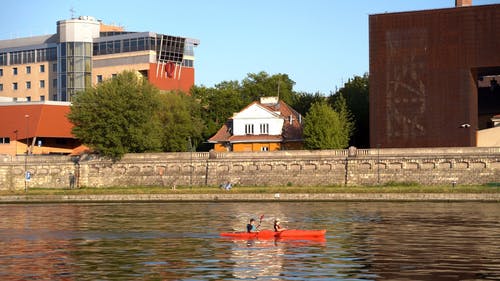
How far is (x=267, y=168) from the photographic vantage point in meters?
105

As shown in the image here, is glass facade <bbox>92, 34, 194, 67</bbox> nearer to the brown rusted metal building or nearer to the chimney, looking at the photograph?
the brown rusted metal building

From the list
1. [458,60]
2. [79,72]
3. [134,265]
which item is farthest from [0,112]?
[134,265]

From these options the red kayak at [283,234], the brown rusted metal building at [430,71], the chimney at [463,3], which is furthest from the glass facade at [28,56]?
the red kayak at [283,234]

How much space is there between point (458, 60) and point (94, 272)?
220ft

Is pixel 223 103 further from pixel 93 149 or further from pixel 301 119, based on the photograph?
pixel 93 149

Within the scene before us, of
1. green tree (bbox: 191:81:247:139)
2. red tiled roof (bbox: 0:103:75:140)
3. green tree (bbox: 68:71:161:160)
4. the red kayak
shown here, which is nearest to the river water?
the red kayak

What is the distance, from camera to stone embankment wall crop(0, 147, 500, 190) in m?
96.4

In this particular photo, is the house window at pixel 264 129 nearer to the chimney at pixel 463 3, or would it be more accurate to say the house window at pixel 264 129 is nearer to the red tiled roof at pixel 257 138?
the red tiled roof at pixel 257 138

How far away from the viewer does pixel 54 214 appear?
81.9m

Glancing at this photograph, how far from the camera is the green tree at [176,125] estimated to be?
406 feet

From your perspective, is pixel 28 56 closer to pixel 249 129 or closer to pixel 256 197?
pixel 249 129

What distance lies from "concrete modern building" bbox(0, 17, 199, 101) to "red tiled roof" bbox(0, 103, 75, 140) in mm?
17279

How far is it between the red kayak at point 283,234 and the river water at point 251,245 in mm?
659

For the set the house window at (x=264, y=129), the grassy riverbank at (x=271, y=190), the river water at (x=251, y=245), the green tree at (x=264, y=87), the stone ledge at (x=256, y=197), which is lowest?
the river water at (x=251, y=245)
